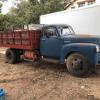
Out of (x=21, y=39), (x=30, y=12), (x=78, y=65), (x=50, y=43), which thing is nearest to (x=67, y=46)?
(x=78, y=65)

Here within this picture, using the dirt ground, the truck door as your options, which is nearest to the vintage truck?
the truck door

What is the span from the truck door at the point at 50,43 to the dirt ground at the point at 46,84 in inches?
29.6

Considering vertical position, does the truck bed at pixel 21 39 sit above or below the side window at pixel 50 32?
below

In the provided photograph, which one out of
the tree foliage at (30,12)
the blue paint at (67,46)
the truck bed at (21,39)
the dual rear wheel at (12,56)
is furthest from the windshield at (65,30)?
the tree foliage at (30,12)

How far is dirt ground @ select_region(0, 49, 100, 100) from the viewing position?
6.04m

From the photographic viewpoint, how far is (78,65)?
7.92 meters

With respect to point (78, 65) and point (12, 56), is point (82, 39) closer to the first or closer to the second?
point (78, 65)

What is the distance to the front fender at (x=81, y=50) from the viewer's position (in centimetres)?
755

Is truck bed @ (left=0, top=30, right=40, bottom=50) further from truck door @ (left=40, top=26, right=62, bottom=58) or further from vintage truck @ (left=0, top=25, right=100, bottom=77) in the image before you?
truck door @ (left=40, top=26, right=62, bottom=58)

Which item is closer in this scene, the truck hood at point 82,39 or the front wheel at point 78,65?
the front wheel at point 78,65

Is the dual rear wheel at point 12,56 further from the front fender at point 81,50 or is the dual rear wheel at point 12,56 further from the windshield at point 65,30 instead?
the front fender at point 81,50

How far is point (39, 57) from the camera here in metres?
9.87

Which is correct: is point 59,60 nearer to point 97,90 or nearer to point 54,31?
point 54,31

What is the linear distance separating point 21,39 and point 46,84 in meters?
3.63
